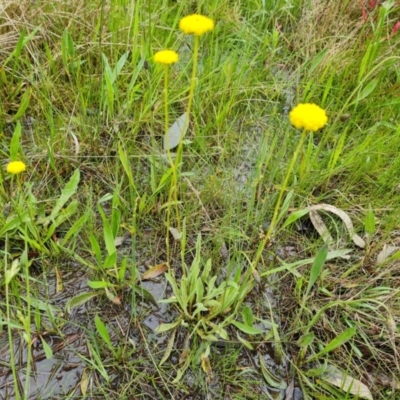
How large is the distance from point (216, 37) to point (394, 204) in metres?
1.01

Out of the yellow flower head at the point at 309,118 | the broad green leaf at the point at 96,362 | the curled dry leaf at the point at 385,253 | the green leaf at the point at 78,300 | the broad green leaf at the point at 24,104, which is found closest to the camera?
the yellow flower head at the point at 309,118

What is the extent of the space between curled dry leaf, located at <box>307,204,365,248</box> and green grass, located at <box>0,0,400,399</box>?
0.02 meters

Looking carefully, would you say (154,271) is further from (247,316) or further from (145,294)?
(247,316)

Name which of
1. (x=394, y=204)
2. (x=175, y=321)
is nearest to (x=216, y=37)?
(x=394, y=204)

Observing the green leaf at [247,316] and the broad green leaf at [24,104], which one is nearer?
the green leaf at [247,316]

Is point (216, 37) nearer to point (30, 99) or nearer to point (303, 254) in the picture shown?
point (30, 99)

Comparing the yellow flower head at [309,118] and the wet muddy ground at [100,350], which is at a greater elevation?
the yellow flower head at [309,118]

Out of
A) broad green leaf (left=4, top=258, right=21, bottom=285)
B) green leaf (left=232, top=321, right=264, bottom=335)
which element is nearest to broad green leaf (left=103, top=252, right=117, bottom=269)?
broad green leaf (left=4, top=258, right=21, bottom=285)

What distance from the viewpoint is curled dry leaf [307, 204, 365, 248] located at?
1.28 meters

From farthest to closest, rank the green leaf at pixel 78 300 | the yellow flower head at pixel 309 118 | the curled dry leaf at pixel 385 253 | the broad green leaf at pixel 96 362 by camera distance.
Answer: the curled dry leaf at pixel 385 253 → the green leaf at pixel 78 300 → the broad green leaf at pixel 96 362 → the yellow flower head at pixel 309 118

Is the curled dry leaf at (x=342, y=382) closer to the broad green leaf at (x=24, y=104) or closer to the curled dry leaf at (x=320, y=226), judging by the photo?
the curled dry leaf at (x=320, y=226)

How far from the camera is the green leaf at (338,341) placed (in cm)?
102

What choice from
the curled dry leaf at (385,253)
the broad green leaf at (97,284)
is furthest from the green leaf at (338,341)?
the broad green leaf at (97,284)

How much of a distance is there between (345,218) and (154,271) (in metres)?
0.60
